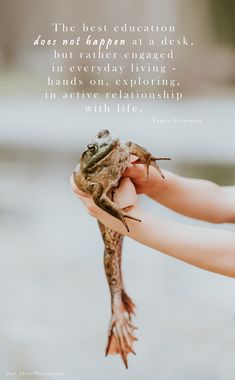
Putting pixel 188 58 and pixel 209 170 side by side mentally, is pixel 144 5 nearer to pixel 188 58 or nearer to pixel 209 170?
pixel 188 58

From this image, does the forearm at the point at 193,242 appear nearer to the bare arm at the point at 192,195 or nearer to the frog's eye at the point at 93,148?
the bare arm at the point at 192,195

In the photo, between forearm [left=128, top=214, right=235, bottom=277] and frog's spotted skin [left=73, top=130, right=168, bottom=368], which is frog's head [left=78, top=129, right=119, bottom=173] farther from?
forearm [left=128, top=214, right=235, bottom=277]

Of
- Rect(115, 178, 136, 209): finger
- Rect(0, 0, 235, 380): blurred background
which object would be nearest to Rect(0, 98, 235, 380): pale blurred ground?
Rect(0, 0, 235, 380): blurred background

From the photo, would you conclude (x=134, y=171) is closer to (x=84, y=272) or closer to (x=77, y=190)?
(x=77, y=190)

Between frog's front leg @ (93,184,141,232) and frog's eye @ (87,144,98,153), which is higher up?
frog's eye @ (87,144,98,153)

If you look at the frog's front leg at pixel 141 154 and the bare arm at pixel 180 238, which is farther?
the frog's front leg at pixel 141 154

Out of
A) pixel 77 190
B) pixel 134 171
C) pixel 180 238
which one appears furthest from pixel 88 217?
pixel 180 238

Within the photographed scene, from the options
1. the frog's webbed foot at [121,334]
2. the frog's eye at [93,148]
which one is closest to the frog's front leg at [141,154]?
the frog's eye at [93,148]
